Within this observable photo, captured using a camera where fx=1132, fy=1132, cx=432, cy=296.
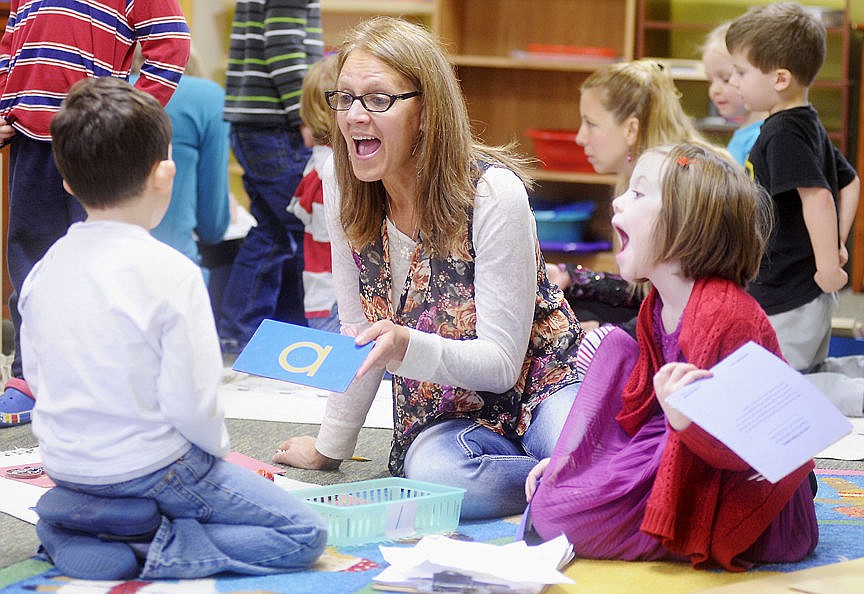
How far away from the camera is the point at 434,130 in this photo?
1718 mm

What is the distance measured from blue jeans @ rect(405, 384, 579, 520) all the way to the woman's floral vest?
0.09 ft

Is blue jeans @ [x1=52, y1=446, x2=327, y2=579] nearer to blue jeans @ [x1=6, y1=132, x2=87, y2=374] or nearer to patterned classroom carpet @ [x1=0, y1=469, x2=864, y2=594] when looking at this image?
patterned classroom carpet @ [x1=0, y1=469, x2=864, y2=594]

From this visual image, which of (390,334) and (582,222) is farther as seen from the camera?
(582,222)

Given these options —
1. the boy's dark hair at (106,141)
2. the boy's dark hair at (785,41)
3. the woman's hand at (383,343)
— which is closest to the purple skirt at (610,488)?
the woman's hand at (383,343)

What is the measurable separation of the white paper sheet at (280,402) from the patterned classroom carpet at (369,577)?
76 cm

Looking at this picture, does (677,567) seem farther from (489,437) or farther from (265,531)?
(265,531)

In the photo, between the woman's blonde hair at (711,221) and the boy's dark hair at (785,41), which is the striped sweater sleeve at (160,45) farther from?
the boy's dark hair at (785,41)

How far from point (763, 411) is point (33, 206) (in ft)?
5.14

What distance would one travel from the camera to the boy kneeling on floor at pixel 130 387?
132 cm

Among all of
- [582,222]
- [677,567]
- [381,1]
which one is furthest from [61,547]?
[381,1]

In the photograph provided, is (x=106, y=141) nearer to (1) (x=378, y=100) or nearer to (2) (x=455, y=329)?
(1) (x=378, y=100)

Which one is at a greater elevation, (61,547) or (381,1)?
(381,1)

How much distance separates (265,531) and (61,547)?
25 centimetres

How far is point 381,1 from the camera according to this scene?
436 cm
